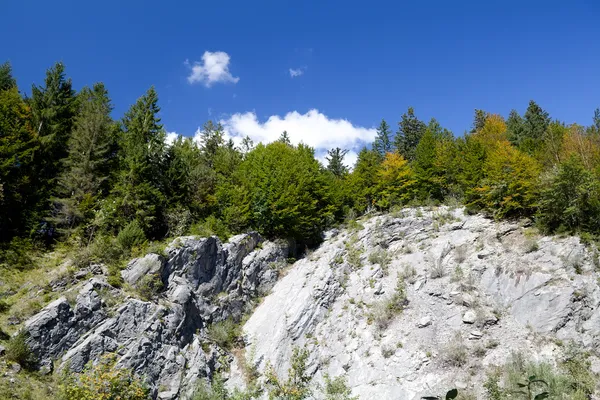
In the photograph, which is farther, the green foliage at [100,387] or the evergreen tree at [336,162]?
the evergreen tree at [336,162]

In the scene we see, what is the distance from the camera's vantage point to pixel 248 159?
3591 cm

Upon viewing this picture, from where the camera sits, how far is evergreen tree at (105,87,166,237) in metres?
24.8

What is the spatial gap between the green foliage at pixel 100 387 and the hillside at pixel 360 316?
4.19ft

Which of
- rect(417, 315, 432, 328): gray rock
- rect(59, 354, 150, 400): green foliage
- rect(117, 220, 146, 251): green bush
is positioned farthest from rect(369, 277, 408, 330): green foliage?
rect(117, 220, 146, 251): green bush

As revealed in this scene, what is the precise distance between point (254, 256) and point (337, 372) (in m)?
11.0

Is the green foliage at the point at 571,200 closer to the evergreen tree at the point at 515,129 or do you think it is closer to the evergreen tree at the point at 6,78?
the evergreen tree at the point at 515,129

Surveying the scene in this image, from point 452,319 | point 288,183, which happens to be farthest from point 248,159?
point 452,319

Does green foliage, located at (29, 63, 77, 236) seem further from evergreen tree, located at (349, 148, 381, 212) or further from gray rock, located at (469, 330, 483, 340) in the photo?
gray rock, located at (469, 330, 483, 340)

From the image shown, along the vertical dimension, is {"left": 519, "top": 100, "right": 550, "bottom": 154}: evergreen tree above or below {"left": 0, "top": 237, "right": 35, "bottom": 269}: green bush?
above

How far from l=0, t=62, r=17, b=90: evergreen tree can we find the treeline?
136 mm

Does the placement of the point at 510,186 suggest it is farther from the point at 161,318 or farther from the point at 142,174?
the point at 142,174

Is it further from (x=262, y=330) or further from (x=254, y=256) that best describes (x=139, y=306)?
(x=254, y=256)

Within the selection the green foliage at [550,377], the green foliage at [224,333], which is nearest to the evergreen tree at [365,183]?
the green foliage at [224,333]

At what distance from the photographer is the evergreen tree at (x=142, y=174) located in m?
24.8
